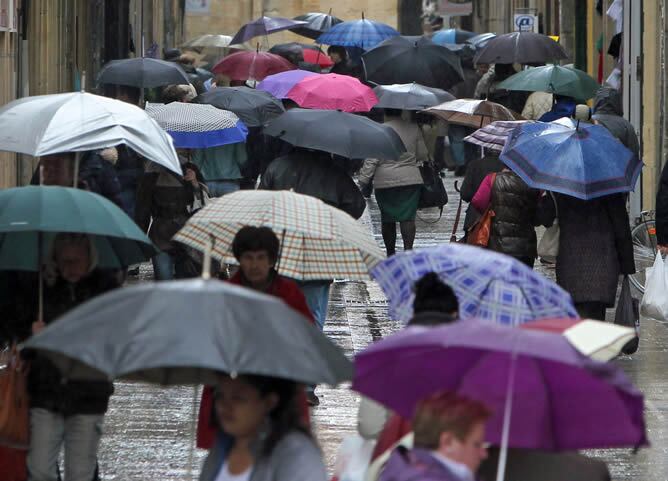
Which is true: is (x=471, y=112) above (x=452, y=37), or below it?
below

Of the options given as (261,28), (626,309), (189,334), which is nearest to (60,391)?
(189,334)

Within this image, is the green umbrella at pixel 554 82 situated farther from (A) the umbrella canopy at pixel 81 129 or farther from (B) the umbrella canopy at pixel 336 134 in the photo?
(A) the umbrella canopy at pixel 81 129

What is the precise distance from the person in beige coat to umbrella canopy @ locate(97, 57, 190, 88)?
2.14 m

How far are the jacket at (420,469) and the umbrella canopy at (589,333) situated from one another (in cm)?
88

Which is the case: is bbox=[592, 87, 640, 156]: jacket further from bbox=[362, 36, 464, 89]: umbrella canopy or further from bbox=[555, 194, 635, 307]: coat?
bbox=[362, 36, 464, 89]: umbrella canopy

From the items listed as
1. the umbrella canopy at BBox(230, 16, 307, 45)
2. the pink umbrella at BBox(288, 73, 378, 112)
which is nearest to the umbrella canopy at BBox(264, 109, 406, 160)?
the pink umbrella at BBox(288, 73, 378, 112)

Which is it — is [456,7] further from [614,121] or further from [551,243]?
[551,243]

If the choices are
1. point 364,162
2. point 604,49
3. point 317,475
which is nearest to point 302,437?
point 317,475

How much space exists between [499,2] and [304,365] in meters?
38.8

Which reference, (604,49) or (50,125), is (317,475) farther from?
(604,49)

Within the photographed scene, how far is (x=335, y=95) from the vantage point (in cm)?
1611

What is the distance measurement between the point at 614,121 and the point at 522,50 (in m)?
6.35

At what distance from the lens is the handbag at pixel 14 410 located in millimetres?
6926

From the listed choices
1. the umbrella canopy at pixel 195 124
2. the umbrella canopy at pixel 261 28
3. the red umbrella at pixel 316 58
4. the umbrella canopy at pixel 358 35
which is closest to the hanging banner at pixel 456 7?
the umbrella canopy at pixel 261 28
